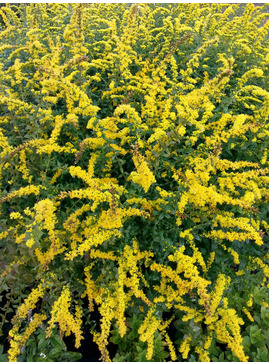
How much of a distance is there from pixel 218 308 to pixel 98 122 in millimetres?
2032

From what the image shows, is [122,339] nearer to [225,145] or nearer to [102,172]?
[102,172]

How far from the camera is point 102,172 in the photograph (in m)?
2.86

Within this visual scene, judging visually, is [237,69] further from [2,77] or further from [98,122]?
[2,77]

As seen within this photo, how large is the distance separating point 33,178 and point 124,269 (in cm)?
136

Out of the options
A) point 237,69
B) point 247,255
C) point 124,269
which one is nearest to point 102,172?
point 124,269

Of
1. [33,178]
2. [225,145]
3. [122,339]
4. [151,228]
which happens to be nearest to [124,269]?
[151,228]

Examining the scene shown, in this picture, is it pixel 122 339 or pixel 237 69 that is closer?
pixel 122 339

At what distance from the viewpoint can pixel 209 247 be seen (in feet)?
9.50

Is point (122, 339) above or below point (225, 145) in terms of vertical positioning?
below

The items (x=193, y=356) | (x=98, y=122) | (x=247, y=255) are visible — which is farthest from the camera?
(x=247, y=255)

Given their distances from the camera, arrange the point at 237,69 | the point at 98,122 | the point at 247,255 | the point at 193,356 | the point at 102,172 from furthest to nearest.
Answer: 1. the point at 237,69
2. the point at 247,255
3. the point at 102,172
4. the point at 98,122
5. the point at 193,356

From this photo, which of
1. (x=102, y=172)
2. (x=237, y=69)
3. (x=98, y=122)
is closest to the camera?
(x=98, y=122)

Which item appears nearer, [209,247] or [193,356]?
[193,356]

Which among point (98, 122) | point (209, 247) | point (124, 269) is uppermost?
point (98, 122)
